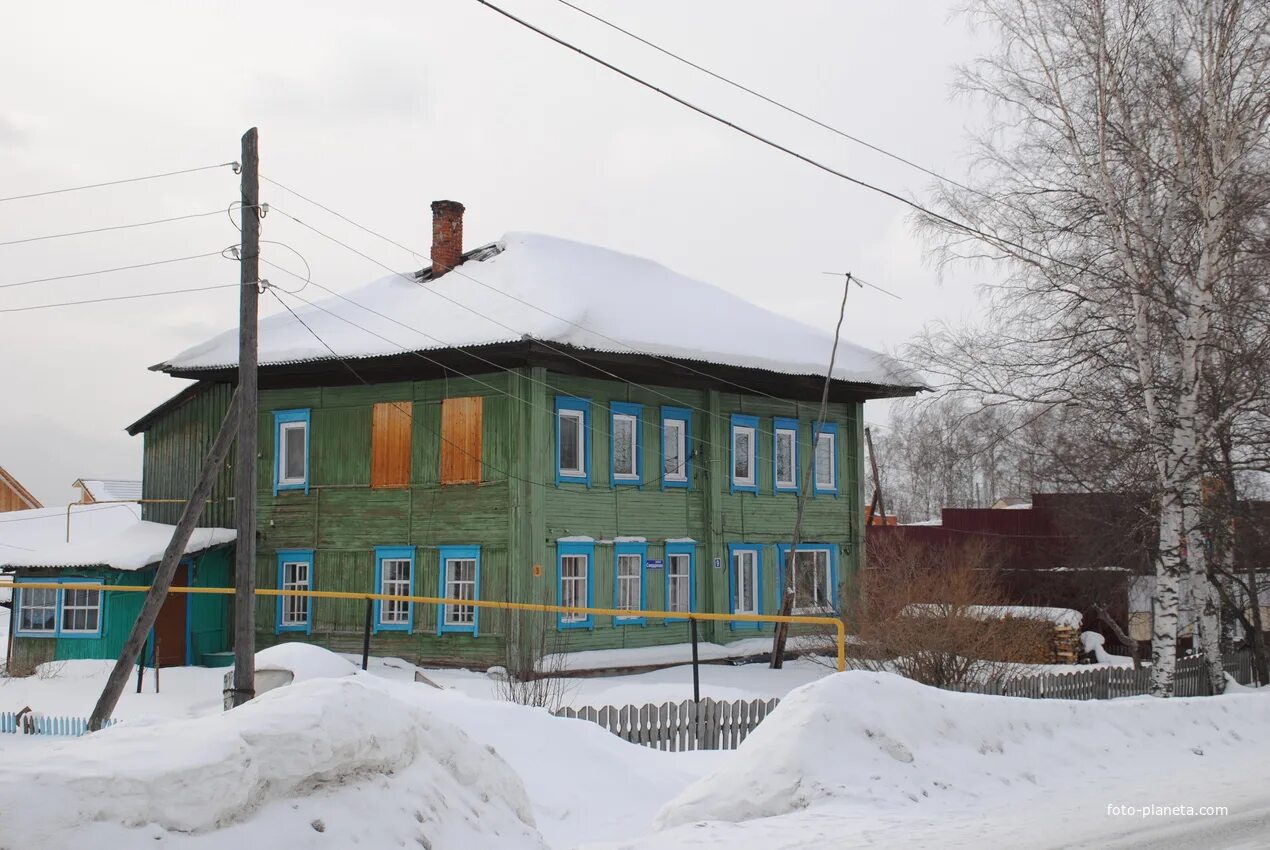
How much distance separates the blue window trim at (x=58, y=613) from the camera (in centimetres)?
2494

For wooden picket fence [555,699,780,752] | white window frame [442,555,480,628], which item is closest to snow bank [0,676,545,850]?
wooden picket fence [555,699,780,752]

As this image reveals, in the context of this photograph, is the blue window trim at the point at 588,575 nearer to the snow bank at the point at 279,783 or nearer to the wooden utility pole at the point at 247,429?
the wooden utility pole at the point at 247,429

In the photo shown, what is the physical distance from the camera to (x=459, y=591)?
79.5 ft

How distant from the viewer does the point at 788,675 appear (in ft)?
79.5

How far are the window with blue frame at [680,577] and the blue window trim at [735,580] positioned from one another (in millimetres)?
1057

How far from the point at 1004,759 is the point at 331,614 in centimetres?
1824

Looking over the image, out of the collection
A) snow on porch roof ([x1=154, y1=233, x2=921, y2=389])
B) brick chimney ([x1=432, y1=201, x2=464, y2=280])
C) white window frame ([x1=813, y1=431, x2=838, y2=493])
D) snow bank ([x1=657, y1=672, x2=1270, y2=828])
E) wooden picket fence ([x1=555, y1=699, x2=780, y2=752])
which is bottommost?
wooden picket fence ([x1=555, y1=699, x2=780, y2=752])

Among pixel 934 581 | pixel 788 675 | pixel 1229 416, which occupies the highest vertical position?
pixel 1229 416

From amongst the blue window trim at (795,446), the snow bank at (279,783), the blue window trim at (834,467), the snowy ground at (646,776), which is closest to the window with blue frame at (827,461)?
the blue window trim at (834,467)

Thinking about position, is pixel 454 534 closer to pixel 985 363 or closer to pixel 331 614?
pixel 331 614

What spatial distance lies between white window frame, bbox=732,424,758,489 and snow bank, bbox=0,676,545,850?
20471mm

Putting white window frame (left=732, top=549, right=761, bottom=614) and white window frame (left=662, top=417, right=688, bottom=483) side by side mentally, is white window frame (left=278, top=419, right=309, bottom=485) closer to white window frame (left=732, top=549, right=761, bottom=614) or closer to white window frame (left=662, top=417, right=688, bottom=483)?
white window frame (left=662, top=417, right=688, bottom=483)

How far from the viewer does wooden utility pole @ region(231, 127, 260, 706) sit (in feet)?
48.5

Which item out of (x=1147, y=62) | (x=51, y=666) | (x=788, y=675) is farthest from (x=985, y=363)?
(x=51, y=666)
